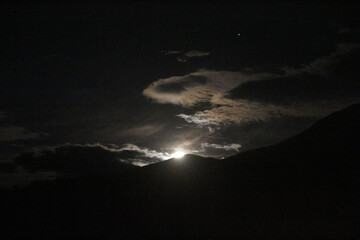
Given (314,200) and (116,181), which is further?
(116,181)

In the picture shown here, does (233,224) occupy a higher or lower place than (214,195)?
lower

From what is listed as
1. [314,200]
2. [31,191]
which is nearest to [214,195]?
[314,200]

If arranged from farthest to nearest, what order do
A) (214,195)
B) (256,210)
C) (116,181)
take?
1. (116,181)
2. (214,195)
3. (256,210)

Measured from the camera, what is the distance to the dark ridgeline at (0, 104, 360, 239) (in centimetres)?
7025

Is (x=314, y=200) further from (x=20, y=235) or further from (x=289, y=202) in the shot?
(x=20, y=235)

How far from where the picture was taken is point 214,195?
9662 centimetres

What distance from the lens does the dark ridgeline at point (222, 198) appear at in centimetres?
7025

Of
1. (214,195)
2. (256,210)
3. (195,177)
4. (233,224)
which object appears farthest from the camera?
(195,177)

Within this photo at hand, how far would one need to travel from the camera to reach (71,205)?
117 meters

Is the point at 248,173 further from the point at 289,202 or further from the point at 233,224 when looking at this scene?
the point at 233,224

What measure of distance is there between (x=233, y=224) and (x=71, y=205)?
67231 millimetres

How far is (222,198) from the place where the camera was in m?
92.6

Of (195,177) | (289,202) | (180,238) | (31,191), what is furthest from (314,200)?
(31,191)

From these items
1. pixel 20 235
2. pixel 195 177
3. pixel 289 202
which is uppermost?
pixel 195 177
